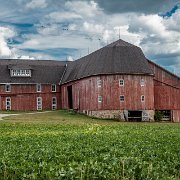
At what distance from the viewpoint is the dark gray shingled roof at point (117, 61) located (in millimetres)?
58188

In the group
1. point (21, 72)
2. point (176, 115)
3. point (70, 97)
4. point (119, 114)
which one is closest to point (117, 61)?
Answer: point (119, 114)

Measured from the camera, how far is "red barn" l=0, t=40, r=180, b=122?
57.8 metres

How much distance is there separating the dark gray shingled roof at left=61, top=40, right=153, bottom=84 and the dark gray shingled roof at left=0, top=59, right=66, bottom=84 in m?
11.7

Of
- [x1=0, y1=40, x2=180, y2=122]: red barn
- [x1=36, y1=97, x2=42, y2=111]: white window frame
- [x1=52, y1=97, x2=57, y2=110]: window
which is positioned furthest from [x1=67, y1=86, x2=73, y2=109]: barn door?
[x1=36, y1=97, x2=42, y2=111]: white window frame

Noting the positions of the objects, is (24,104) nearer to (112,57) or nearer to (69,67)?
(69,67)

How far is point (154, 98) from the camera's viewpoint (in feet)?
203

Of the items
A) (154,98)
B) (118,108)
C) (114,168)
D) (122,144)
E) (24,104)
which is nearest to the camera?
(114,168)

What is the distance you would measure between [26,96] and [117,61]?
72.7 feet

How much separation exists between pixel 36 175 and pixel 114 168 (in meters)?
2.46

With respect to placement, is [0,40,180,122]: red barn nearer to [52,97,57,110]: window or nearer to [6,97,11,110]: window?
[6,97,11,110]: window

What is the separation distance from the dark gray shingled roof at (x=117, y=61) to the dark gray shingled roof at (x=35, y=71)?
11.7 meters

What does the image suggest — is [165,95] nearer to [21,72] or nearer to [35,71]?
[35,71]

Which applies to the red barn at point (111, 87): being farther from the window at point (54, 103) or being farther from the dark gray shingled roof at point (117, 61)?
the window at point (54, 103)

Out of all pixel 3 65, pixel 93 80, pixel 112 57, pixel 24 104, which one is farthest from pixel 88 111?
pixel 3 65
